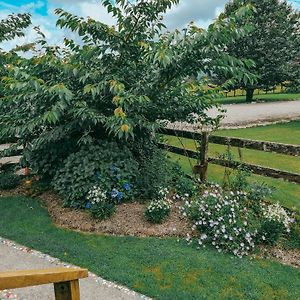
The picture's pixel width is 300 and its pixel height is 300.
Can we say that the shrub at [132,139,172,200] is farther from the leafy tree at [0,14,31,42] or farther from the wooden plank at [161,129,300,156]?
the leafy tree at [0,14,31,42]

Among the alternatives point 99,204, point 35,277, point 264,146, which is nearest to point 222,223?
point 264,146

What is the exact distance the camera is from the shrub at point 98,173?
232 inches

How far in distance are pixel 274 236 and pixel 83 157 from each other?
3.31 meters

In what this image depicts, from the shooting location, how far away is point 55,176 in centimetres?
654

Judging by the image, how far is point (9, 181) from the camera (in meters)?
7.42

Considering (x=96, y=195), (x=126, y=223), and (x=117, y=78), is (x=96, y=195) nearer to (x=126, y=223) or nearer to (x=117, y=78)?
(x=126, y=223)

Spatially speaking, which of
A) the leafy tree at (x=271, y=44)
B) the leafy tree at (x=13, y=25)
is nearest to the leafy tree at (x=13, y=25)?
the leafy tree at (x=13, y=25)

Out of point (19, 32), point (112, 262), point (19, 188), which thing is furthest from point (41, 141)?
point (19, 32)

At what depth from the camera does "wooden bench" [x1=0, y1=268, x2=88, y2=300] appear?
4.74 feet

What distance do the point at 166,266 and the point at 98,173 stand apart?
2.20 meters

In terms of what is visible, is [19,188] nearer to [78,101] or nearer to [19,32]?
[78,101]

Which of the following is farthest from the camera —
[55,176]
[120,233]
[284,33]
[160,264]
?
[284,33]

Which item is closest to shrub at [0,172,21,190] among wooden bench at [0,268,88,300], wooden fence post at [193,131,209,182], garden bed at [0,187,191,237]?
garden bed at [0,187,191,237]

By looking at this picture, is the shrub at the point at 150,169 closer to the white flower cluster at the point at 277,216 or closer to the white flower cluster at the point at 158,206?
the white flower cluster at the point at 158,206
